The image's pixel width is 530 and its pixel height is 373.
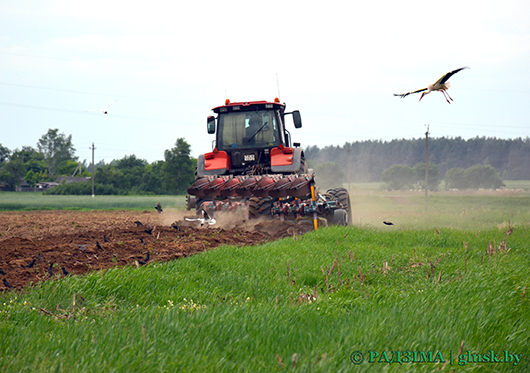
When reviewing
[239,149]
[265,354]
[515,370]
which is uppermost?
[239,149]

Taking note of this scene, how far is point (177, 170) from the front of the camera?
2419 inches

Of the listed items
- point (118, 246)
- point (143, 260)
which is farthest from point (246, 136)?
point (143, 260)

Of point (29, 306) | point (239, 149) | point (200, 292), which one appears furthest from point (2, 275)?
point (239, 149)

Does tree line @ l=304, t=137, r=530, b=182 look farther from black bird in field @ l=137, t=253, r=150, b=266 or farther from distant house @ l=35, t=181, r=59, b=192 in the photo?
black bird in field @ l=137, t=253, r=150, b=266

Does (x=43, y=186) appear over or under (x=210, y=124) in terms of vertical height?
under

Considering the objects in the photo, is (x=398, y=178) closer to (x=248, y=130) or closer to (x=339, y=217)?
(x=248, y=130)

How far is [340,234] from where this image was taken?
9703mm

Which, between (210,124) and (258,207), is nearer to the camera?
(258,207)

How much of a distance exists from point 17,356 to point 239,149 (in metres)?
11.0

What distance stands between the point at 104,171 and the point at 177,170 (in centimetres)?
1868

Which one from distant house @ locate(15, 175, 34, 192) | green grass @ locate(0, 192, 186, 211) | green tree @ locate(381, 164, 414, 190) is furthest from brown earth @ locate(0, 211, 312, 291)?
distant house @ locate(15, 175, 34, 192)

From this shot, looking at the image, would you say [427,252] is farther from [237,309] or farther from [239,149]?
[239,149]

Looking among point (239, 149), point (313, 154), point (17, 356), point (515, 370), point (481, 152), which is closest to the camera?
point (17, 356)

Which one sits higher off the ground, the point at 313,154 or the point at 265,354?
the point at 313,154
